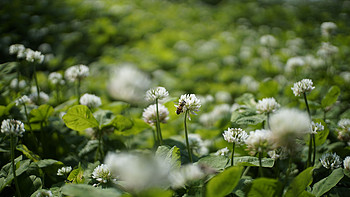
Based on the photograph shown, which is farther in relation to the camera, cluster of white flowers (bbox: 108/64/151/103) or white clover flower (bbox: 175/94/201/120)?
white clover flower (bbox: 175/94/201/120)

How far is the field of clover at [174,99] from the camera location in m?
0.86

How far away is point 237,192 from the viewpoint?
928 mm

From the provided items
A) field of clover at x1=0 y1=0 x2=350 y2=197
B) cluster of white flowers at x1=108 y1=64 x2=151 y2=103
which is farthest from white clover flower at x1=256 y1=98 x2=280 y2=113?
cluster of white flowers at x1=108 y1=64 x2=151 y2=103

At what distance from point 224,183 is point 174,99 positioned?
2.29ft

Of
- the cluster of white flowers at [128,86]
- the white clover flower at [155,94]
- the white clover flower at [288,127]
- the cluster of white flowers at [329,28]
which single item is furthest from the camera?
the cluster of white flowers at [329,28]

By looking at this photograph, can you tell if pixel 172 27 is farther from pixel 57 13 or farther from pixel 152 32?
pixel 57 13

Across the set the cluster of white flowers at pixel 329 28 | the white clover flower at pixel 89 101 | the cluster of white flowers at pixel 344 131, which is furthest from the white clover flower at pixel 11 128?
the cluster of white flowers at pixel 329 28

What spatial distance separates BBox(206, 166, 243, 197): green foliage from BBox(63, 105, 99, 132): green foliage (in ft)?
2.59

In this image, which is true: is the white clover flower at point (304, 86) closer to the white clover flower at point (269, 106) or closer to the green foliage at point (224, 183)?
the white clover flower at point (269, 106)

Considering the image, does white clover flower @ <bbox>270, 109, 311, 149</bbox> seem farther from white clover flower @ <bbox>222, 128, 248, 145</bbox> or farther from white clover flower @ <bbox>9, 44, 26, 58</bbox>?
white clover flower @ <bbox>9, 44, 26, 58</bbox>

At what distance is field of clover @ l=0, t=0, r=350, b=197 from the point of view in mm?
859

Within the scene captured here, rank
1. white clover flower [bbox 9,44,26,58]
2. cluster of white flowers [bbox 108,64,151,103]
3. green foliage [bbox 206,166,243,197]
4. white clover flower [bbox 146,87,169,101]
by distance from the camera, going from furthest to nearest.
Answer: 1. white clover flower [bbox 9,44,26,58]
2. white clover flower [bbox 146,87,169,101]
3. green foliage [bbox 206,166,243,197]
4. cluster of white flowers [bbox 108,64,151,103]

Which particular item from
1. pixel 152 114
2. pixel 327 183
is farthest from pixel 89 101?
pixel 327 183

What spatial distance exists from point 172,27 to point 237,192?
530 centimetres
